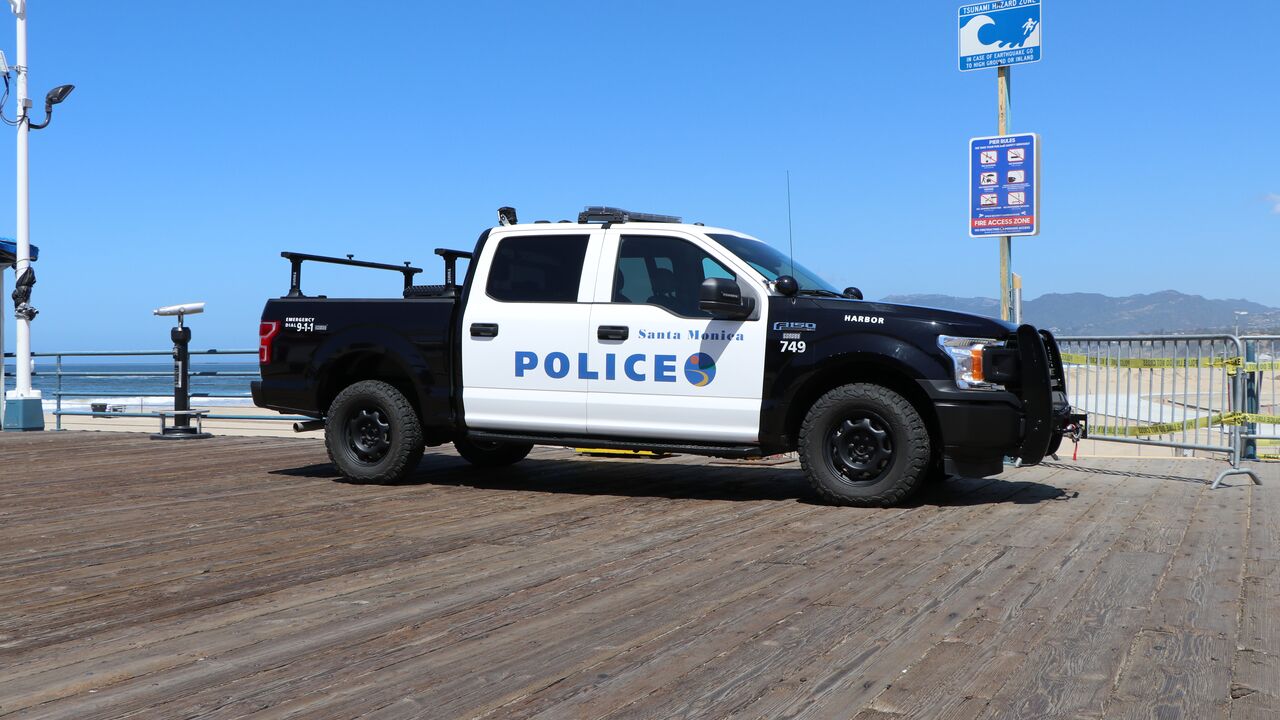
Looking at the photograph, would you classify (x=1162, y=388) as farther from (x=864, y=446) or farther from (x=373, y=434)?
(x=373, y=434)

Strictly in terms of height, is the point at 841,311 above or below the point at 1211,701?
above

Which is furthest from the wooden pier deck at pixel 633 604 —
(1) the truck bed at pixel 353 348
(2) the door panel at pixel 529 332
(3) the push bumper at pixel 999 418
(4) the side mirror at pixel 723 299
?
(4) the side mirror at pixel 723 299

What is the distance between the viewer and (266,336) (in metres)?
8.75

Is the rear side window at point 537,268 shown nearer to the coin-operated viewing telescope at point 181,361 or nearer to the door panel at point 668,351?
the door panel at point 668,351

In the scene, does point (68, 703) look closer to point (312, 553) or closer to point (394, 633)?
point (394, 633)

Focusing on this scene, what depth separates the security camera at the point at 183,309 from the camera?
490 inches

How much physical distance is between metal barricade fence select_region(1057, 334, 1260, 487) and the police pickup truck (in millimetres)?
1988

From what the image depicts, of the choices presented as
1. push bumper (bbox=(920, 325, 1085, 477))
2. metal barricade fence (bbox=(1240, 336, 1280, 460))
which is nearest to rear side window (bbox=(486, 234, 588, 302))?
push bumper (bbox=(920, 325, 1085, 477))

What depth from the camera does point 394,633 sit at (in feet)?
12.6

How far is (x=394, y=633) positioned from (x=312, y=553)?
179 centimetres

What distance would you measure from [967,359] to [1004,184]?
4585 mm

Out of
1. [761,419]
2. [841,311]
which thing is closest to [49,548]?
[761,419]

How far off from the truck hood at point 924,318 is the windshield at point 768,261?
1.54 feet

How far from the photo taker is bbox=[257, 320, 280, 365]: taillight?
873cm
